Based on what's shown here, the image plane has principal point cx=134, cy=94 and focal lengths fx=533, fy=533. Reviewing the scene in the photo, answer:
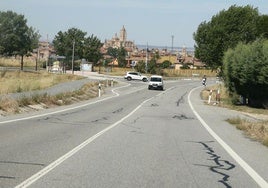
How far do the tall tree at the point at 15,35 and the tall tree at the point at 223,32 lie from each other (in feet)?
128

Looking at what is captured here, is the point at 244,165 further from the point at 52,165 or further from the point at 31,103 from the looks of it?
the point at 31,103

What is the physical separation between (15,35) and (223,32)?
4392 cm

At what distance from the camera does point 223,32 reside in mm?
70500

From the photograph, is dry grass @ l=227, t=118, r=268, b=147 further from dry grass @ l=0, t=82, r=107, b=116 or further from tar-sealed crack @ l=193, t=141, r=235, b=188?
dry grass @ l=0, t=82, r=107, b=116

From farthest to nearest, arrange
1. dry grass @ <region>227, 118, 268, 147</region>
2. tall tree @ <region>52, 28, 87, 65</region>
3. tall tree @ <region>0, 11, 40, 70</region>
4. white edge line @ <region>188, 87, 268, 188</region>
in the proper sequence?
tall tree @ <region>52, 28, 87, 65</region>
tall tree @ <region>0, 11, 40, 70</region>
dry grass @ <region>227, 118, 268, 147</region>
white edge line @ <region>188, 87, 268, 188</region>

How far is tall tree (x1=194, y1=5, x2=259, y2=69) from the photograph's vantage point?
70.1 meters

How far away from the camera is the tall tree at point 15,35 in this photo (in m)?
98.2

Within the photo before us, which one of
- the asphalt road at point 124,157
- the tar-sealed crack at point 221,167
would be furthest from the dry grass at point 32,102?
the tar-sealed crack at point 221,167

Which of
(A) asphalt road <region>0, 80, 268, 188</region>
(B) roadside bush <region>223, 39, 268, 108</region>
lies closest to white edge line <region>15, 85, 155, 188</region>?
(A) asphalt road <region>0, 80, 268, 188</region>

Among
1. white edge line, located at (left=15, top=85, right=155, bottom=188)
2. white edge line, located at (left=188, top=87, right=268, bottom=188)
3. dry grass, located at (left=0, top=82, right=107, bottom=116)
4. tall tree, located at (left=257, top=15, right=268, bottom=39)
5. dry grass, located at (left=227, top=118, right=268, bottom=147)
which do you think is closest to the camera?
white edge line, located at (left=15, top=85, right=155, bottom=188)

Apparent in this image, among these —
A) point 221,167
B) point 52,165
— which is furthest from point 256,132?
point 52,165

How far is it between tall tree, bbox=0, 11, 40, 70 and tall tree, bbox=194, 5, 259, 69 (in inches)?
1534

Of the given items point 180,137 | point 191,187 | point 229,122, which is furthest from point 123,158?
point 229,122

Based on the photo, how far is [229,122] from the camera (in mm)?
23062
